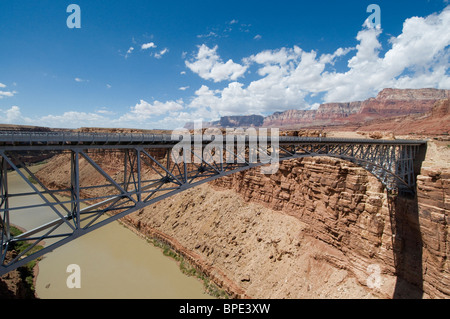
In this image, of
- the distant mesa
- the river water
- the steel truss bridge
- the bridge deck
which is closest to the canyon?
the steel truss bridge

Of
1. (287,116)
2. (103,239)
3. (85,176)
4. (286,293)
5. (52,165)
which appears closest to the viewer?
(286,293)

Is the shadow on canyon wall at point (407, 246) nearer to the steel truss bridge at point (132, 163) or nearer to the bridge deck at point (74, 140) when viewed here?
the steel truss bridge at point (132, 163)

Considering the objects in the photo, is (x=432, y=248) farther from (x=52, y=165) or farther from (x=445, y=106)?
(x=52, y=165)

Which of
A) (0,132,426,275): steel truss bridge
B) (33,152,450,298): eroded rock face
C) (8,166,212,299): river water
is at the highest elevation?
(0,132,426,275): steel truss bridge

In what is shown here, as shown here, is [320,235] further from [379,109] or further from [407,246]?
[379,109]

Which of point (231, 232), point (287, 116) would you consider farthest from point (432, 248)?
point (287, 116)

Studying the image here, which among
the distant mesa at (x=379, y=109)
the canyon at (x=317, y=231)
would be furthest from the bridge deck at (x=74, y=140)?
the distant mesa at (x=379, y=109)

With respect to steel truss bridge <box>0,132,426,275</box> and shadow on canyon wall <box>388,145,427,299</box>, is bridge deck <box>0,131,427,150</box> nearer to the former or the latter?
steel truss bridge <box>0,132,426,275</box>
